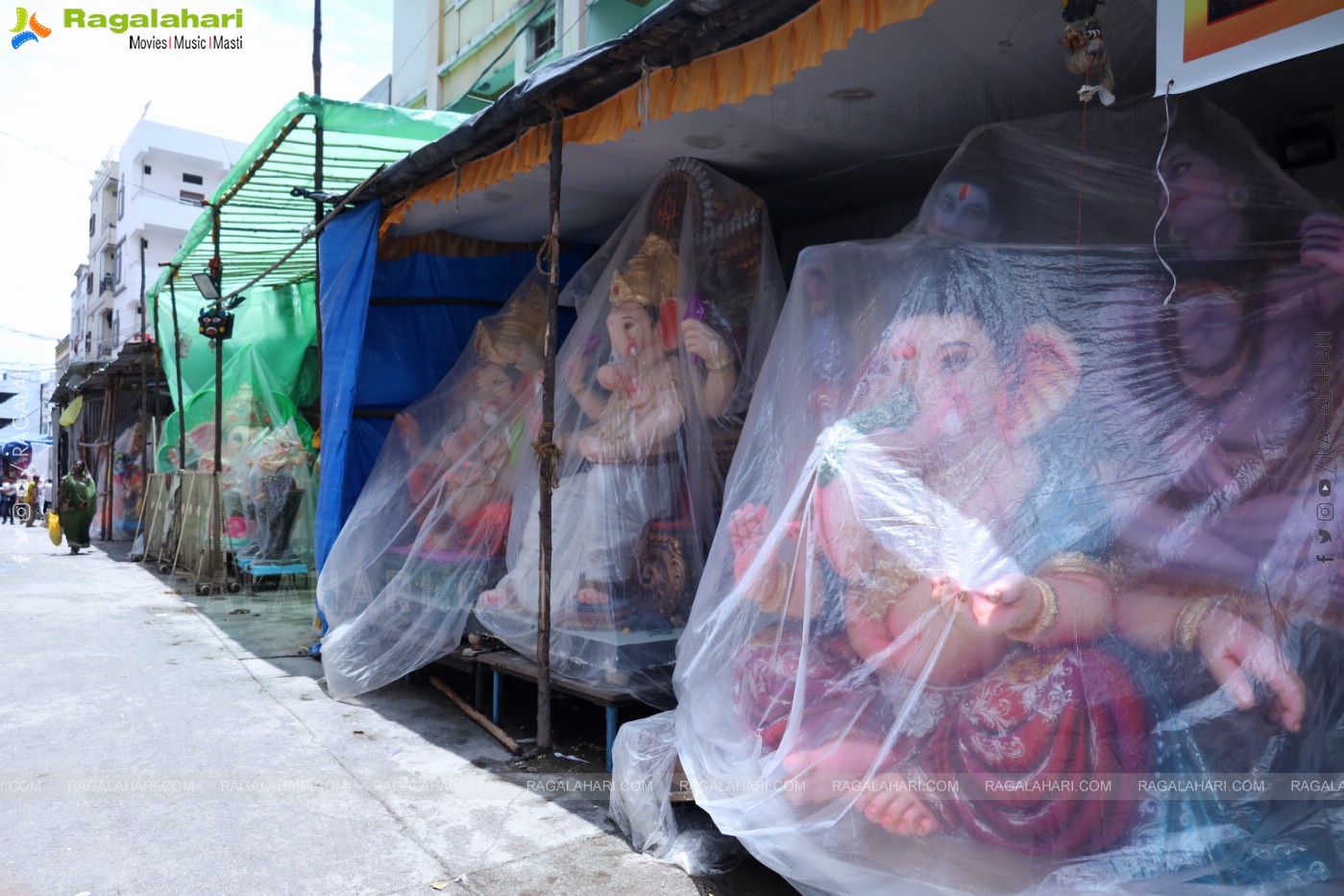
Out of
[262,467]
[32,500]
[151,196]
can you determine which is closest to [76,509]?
[262,467]

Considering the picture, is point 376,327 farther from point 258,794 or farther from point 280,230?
point 258,794

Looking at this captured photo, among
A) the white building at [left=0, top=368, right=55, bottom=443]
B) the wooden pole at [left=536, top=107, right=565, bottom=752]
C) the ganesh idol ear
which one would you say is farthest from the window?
the white building at [left=0, top=368, right=55, bottom=443]

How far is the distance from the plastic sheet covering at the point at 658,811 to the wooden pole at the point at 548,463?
32.0 inches

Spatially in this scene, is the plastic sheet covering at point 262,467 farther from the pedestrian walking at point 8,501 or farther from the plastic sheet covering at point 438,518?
the pedestrian walking at point 8,501

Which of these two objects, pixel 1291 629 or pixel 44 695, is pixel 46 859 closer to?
pixel 44 695

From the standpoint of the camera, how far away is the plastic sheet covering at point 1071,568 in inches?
86.2

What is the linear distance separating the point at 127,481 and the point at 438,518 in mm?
13367

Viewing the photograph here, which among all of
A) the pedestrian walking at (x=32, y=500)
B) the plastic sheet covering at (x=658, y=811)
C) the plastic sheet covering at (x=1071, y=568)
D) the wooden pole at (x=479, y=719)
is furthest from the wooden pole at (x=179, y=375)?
the pedestrian walking at (x=32, y=500)

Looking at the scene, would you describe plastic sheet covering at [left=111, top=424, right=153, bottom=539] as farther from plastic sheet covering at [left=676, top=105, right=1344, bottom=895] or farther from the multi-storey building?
plastic sheet covering at [left=676, top=105, right=1344, bottom=895]

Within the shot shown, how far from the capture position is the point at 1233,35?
198cm

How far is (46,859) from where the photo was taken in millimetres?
3199

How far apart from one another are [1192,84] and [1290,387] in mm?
846

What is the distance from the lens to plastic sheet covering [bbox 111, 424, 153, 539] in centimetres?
1542

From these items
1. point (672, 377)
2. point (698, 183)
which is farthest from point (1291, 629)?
point (698, 183)
